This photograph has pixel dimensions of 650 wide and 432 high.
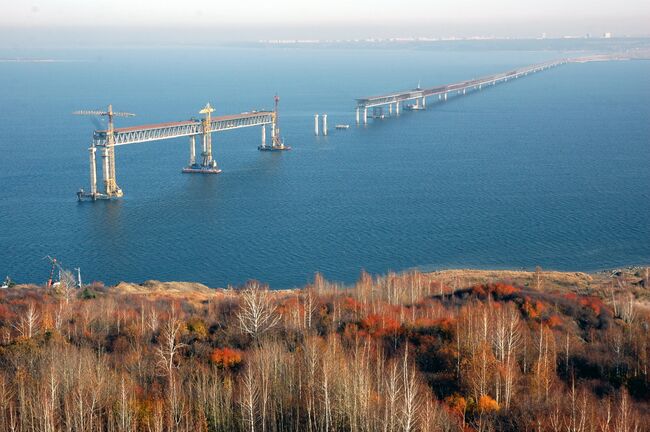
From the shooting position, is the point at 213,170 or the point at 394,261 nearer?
the point at 394,261

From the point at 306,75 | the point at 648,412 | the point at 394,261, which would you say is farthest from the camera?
the point at 306,75

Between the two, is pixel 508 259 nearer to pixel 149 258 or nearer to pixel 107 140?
pixel 149 258

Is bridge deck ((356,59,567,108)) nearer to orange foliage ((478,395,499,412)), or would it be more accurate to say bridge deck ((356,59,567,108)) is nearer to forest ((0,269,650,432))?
forest ((0,269,650,432))

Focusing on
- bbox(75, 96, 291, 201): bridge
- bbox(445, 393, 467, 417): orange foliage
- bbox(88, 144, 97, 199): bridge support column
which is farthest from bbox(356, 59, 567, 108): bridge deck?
bbox(445, 393, 467, 417): orange foliage

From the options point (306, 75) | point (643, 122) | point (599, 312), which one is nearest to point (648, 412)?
point (599, 312)

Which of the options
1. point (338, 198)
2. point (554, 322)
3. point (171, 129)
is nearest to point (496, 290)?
point (554, 322)

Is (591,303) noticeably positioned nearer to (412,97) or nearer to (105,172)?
(105,172)

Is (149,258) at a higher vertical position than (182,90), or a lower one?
lower
